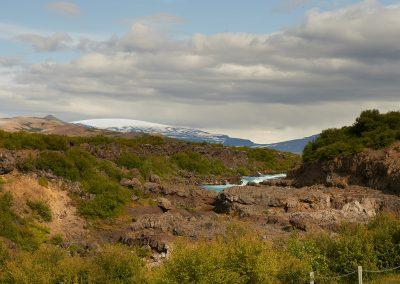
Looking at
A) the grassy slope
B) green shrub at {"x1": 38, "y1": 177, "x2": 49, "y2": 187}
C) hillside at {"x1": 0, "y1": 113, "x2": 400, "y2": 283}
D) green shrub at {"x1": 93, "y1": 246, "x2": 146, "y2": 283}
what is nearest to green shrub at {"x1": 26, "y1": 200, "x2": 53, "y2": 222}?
hillside at {"x1": 0, "y1": 113, "x2": 400, "y2": 283}

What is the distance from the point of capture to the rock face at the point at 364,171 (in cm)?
6903

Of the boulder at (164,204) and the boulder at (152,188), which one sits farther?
the boulder at (152,188)

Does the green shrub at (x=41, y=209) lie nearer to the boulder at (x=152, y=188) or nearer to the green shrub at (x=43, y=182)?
the green shrub at (x=43, y=182)

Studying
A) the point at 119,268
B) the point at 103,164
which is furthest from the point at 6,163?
the point at 119,268

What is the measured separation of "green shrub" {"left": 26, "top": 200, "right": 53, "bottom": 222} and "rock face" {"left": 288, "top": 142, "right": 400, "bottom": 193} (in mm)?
41427

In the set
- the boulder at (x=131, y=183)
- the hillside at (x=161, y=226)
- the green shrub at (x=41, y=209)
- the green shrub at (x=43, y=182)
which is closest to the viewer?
the hillside at (x=161, y=226)

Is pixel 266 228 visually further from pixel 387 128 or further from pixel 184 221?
pixel 387 128

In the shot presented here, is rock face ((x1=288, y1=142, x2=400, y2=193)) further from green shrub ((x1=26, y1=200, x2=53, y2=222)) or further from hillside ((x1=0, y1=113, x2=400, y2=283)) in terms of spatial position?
green shrub ((x1=26, y1=200, x2=53, y2=222))

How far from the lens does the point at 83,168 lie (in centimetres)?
7275

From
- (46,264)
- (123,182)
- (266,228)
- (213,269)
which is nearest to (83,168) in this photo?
(123,182)

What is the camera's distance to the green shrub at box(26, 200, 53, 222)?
5746cm

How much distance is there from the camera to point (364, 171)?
73688 mm

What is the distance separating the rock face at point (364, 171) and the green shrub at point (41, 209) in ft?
136

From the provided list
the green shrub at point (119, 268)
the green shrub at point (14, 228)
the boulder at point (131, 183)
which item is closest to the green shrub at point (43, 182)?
the green shrub at point (14, 228)
